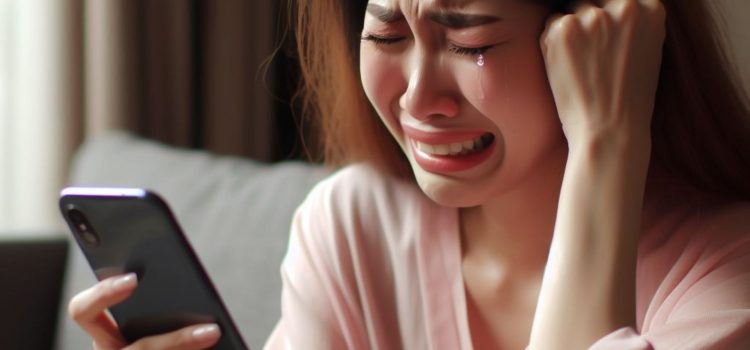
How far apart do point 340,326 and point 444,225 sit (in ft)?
0.54

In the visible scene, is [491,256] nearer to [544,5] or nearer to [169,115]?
[544,5]

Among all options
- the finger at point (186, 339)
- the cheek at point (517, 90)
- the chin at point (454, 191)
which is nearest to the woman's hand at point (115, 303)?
the finger at point (186, 339)

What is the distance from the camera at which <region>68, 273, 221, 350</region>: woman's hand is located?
116 cm

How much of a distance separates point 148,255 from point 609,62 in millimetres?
506

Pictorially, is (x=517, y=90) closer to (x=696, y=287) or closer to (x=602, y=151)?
(x=602, y=151)

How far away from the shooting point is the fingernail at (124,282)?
1.17 m

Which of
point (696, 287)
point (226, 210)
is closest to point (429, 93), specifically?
point (696, 287)

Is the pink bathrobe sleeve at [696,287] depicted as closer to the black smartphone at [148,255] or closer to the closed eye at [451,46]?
the closed eye at [451,46]

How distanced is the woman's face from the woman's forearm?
7cm

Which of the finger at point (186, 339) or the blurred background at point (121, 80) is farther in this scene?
the blurred background at point (121, 80)

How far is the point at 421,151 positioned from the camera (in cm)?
108

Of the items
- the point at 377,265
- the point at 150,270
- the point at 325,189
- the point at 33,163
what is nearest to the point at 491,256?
the point at 377,265

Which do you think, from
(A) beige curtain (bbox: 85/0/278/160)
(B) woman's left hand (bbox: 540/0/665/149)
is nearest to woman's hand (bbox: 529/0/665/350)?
(B) woman's left hand (bbox: 540/0/665/149)

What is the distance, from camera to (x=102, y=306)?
3.91 ft
